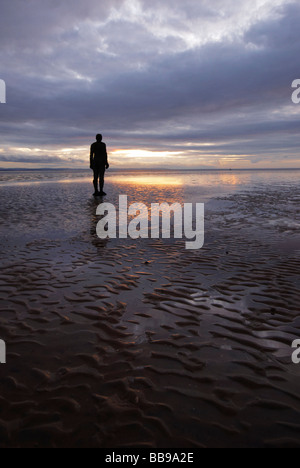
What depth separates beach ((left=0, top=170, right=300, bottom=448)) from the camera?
7.90 feet

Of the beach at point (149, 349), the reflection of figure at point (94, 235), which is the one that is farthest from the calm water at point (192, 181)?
the beach at point (149, 349)

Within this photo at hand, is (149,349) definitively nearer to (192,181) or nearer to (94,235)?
(94,235)

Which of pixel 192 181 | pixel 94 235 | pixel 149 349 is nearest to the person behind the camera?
pixel 149 349

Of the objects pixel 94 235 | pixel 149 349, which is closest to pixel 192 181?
pixel 94 235

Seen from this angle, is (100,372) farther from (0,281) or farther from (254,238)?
(254,238)

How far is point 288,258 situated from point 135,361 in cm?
533

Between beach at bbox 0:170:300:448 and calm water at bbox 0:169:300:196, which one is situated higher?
calm water at bbox 0:169:300:196

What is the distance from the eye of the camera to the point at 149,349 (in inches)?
136

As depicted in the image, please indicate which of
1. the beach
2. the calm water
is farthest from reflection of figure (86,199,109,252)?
the calm water

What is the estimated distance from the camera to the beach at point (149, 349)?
241 centimetres

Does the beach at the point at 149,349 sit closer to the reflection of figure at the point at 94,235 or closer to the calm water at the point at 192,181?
the reflection of figure at the point at 94,235

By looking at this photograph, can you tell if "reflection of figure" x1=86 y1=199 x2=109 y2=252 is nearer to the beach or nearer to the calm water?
the beach

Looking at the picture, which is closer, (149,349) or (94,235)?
(149,349)
